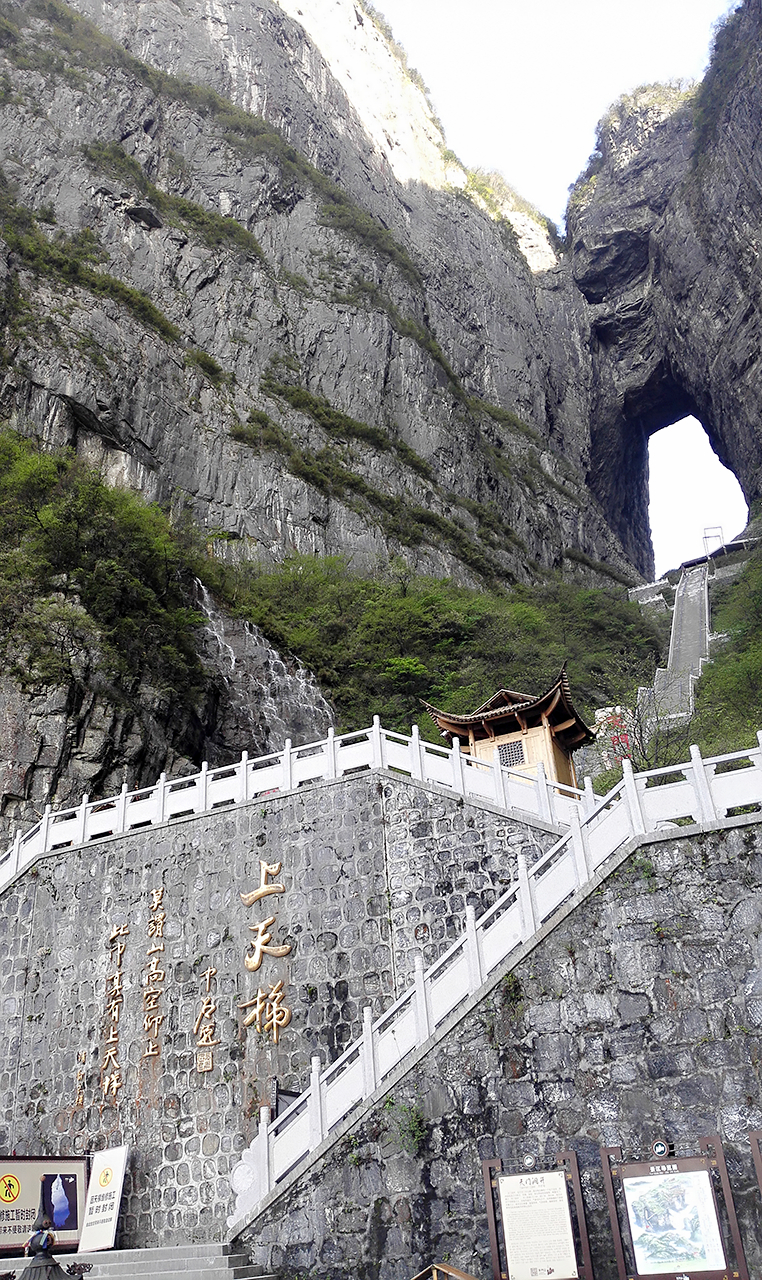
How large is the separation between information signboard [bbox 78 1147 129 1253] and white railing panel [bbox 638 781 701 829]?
834cm

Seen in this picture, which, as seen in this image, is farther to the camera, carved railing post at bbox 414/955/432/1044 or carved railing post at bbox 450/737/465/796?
carved railing post at bbox 450/737/465/796

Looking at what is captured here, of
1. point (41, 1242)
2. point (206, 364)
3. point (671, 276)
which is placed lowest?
point (41, 1242)

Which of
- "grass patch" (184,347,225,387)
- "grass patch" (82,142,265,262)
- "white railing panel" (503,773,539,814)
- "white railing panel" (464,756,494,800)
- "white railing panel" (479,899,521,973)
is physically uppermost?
"grass patch" (82,142,265,262)

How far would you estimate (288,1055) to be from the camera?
12.1 metres

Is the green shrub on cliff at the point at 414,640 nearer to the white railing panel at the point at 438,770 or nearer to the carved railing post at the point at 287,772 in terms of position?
the carved railing post at the point at 287,772

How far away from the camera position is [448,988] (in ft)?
30.0

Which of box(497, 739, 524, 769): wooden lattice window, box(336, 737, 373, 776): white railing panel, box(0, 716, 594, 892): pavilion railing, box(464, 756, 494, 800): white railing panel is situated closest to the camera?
box(0, 716, 594, 892): pavilion railing

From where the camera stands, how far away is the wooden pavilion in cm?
1526

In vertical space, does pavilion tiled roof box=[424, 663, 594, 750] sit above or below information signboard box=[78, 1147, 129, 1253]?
above

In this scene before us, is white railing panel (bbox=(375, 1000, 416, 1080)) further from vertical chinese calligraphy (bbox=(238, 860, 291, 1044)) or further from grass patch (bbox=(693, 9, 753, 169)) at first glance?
grass patch (bbox=(693, 9, 753, 169))

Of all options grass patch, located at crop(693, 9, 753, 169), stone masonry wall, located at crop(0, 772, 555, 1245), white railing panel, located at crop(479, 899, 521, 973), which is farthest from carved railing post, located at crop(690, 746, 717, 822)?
grass patch, located at crop(693, 9, 753, 169)

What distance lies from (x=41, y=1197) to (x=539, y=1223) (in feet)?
20.9

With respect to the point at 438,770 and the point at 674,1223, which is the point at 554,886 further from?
the point at 438,770

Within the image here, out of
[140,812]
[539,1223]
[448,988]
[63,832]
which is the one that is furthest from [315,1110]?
[63,832]
